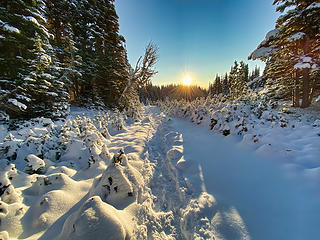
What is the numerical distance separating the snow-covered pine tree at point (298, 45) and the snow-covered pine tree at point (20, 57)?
1223 centimetres

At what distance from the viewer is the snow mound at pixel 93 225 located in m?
1.23

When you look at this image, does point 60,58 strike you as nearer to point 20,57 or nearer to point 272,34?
point 20,57

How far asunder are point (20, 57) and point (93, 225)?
6328mm

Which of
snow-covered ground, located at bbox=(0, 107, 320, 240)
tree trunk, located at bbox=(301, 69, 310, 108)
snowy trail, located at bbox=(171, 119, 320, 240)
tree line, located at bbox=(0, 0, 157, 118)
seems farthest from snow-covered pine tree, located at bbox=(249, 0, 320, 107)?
tree line, located at bbox=(0, 0, 157, 118)

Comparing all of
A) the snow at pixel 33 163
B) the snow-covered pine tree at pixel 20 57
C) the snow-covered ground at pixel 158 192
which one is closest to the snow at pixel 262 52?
the snow-covered ground at pixel 158 192

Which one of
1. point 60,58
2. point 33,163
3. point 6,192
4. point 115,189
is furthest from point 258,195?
point 60,58

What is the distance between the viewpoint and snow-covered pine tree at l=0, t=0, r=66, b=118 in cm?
429

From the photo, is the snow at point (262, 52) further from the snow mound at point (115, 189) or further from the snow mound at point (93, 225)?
the snow mound at point (93, 225)

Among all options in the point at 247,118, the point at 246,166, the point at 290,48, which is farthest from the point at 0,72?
the point at 290,48

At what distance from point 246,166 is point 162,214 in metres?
2.31

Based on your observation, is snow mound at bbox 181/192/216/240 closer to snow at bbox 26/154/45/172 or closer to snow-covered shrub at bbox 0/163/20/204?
snow-covered shrub at bbox 0/163/20/204

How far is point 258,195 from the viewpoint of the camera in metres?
2.10

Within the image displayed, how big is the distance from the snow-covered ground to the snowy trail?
0.04 feet

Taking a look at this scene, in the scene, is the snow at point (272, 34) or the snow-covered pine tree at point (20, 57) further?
the snow at point (272, 34)
